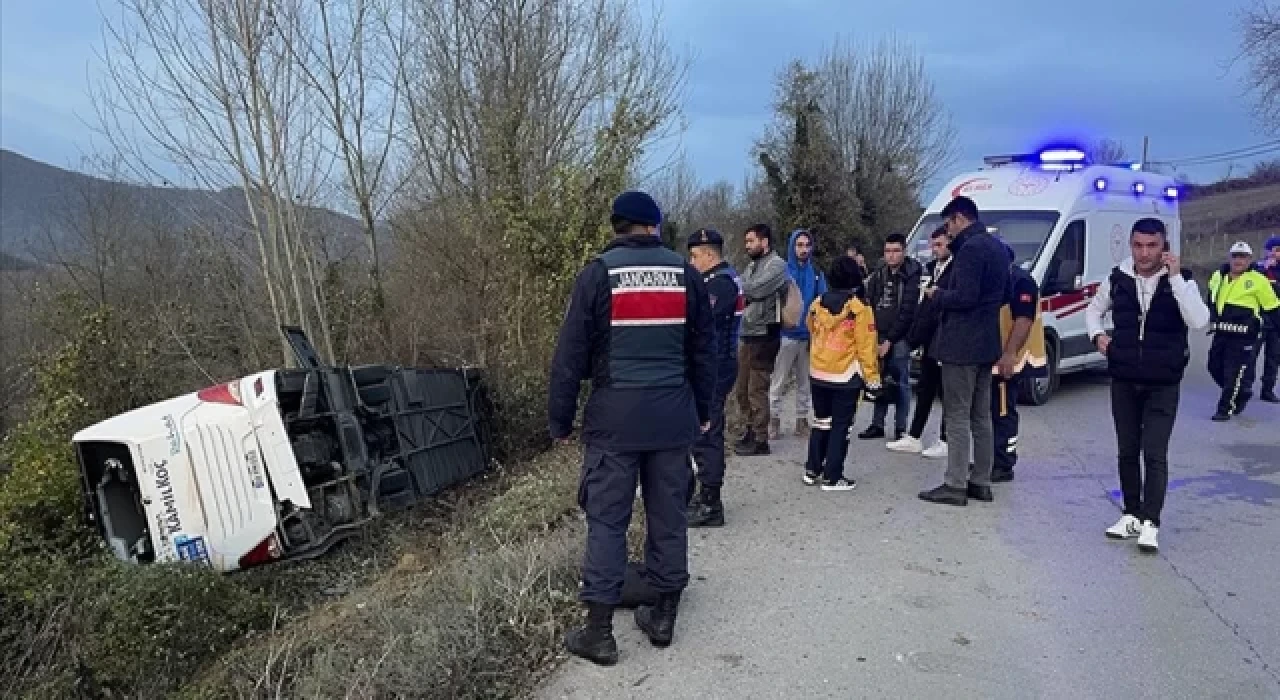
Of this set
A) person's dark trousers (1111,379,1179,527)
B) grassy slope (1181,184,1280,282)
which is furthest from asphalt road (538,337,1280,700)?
grassy slope (1181,184,1280,282)

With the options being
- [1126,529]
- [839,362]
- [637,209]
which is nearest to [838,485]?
[839,362]

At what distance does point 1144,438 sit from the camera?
15.6 ft

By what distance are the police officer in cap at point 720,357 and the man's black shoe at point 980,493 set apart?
5.92 feet

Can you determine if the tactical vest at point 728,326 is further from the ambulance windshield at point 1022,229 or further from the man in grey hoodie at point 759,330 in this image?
the ambulance windshield at point 1022,229

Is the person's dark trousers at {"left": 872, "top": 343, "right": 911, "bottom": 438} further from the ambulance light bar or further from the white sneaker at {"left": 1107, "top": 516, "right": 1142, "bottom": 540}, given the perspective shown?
the ambulance light bar

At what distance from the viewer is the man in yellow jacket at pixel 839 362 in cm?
576

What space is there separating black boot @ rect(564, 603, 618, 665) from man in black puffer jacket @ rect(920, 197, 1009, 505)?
2.98 metres

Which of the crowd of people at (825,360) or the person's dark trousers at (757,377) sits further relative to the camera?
the person's dark trousers at (757,377)

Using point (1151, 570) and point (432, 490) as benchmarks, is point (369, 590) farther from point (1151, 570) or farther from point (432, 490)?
point (1151, 570)

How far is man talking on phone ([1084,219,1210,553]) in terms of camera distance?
464cm

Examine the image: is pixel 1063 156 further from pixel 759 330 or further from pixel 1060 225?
pixel 759 330

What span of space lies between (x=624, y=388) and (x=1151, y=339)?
10.2 ft

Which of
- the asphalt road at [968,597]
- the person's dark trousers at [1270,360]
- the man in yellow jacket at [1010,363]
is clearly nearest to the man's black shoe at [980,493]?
the man in yellow jacket at [1010,363]

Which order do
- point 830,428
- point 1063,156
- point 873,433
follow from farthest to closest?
1. point 1063,156
2. point 873,433
3. point 830,428
